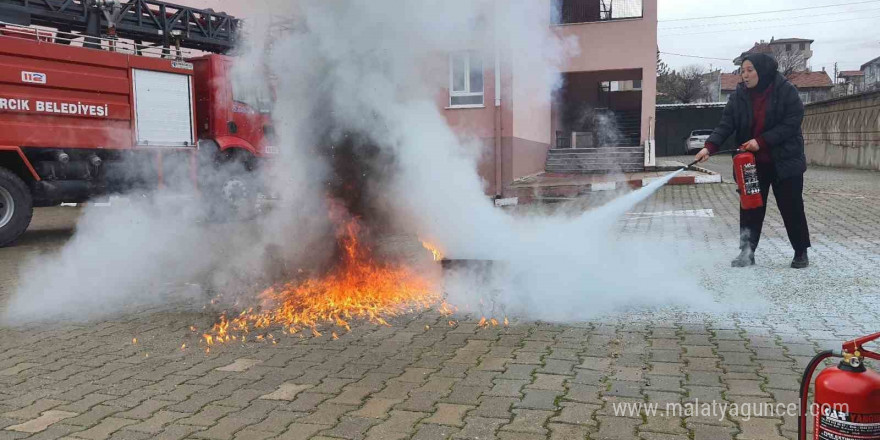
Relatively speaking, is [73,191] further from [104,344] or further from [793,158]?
[793,158]

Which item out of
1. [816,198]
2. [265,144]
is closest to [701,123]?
[816,198]

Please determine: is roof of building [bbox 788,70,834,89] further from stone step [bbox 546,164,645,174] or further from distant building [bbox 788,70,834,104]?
stone step [bbox 546,164,645,174]

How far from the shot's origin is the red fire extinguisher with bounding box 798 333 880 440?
2.02 m

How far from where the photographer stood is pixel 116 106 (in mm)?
10000

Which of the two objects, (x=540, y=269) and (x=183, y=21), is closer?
(x=540, y=269)

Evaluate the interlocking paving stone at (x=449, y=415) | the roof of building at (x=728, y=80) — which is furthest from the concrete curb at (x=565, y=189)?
the roof of building at (x=728, y=80)

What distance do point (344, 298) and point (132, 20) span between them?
1049cm

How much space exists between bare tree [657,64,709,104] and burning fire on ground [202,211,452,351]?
1933 inches

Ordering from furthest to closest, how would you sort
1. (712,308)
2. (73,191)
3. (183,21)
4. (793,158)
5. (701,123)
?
(701,123) < (183,21) < (73,191) < (793,158) < (712,308)

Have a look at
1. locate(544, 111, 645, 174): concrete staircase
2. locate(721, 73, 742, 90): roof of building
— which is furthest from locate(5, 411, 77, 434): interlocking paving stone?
locate(721, 73, 742, 90): roof of building

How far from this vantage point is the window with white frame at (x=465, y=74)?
6.83 metres

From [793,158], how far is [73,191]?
32.0 feet

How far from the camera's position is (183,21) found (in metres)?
13.1

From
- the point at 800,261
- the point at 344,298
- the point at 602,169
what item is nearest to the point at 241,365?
the point at 344,298
